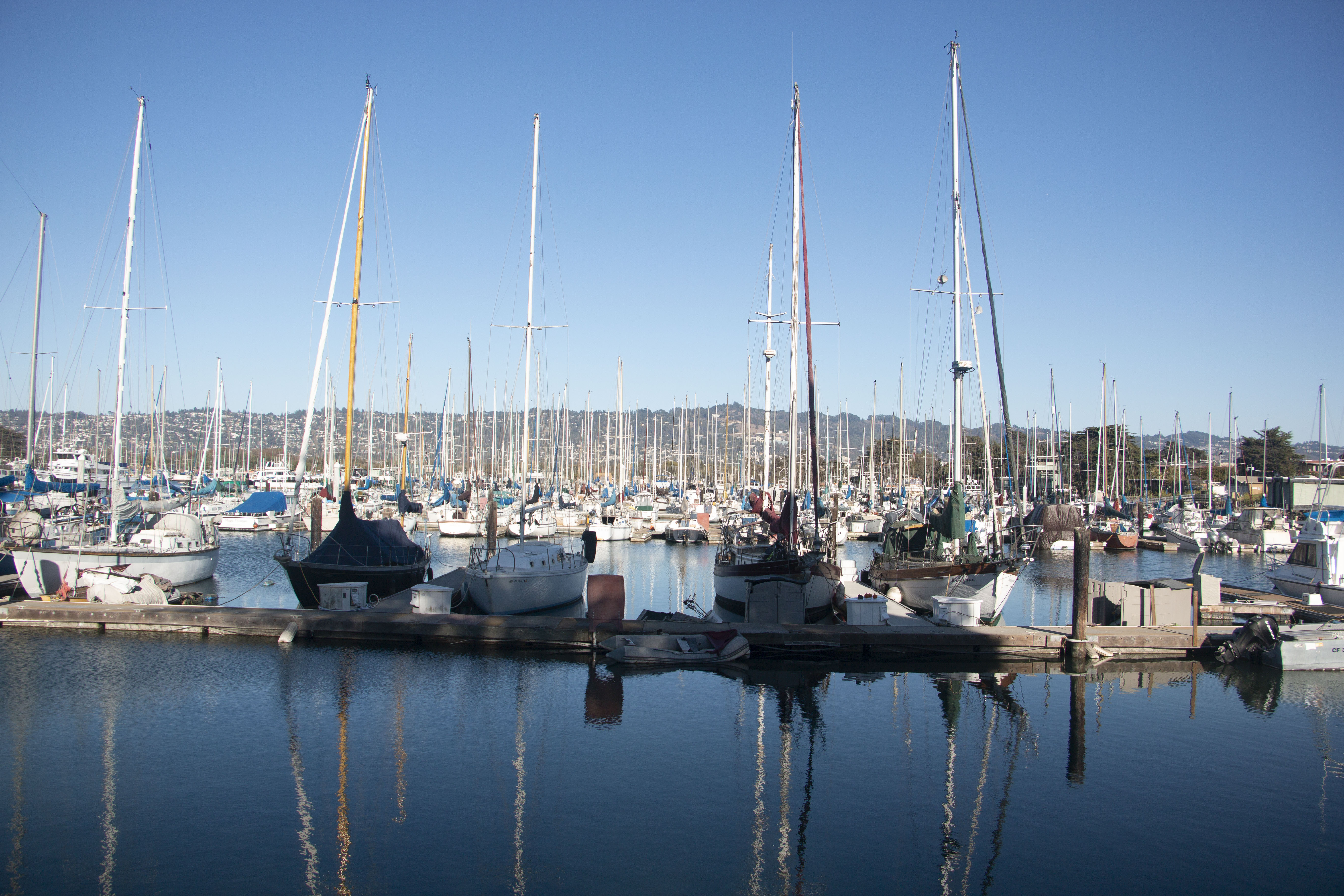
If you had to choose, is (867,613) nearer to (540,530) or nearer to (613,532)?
(540,530)

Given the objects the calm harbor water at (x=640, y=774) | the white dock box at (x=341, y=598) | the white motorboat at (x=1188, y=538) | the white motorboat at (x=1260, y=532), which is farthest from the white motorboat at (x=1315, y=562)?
the white dock box at (x=341, y=598)

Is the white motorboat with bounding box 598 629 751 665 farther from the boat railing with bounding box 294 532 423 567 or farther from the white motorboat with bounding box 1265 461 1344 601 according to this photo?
the white motorboat with bounding box 1265 461 1344 601

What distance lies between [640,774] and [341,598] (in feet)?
49.9

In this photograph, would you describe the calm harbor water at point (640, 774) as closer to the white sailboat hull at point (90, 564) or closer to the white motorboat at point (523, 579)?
the white motorboat at point (523, 579)

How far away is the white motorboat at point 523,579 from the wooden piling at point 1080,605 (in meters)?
16.5

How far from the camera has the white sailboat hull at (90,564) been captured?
29.7 m

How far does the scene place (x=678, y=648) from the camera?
24.2 m

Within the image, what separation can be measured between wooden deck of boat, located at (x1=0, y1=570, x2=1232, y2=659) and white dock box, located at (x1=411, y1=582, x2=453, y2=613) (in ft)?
1.95

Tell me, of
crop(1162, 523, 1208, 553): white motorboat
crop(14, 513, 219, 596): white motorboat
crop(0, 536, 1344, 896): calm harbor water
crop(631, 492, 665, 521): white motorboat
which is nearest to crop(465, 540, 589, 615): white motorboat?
crop(0, 536, 1344, 896): calm harbor water

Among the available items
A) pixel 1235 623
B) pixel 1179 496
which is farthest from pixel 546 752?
pixel 1179 496

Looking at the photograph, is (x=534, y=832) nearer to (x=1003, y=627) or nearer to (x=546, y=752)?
(x=546, y=752)

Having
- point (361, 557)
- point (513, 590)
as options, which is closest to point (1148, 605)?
point (513, 590)

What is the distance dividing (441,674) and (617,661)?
4.56 meters

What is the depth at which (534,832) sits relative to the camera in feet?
43.8
